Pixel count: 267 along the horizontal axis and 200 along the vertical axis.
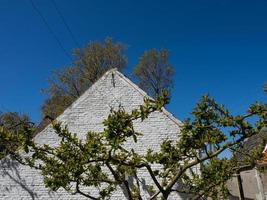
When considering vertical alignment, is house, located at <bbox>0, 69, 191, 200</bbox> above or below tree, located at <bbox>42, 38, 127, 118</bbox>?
below

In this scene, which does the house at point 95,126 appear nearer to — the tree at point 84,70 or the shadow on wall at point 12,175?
the shadow on wall at point 12,175

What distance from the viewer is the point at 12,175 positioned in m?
11.1

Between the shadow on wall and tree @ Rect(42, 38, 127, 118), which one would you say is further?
tree @ Rect(42, 38, 127, 118)

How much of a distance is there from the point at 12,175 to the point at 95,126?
10.6 ft

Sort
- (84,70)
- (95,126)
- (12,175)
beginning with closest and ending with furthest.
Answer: (12,175) → (95,126) → (84,70)

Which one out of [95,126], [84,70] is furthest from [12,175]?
[84,70]

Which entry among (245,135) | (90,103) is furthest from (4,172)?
(245,135)

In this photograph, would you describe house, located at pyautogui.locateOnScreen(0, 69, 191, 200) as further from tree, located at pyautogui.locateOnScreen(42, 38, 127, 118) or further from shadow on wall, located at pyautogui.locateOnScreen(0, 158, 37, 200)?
tree, located at pyautogui.locateOnScreen(42, 38, 127, 118)

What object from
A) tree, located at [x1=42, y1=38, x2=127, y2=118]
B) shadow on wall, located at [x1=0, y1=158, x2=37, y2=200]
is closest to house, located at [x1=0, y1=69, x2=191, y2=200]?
shadow on wall, located at [x1=0, y1=158, x2=37, y2=200]

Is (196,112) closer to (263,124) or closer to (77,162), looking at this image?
(263,124)

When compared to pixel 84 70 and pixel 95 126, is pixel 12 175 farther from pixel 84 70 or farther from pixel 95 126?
pixel 84 70

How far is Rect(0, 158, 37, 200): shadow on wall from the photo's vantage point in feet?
36.3

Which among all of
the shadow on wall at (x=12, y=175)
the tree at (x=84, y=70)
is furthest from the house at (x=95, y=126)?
the tree at (x=84, y=70)

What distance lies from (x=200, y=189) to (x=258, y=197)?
31.6 ft
